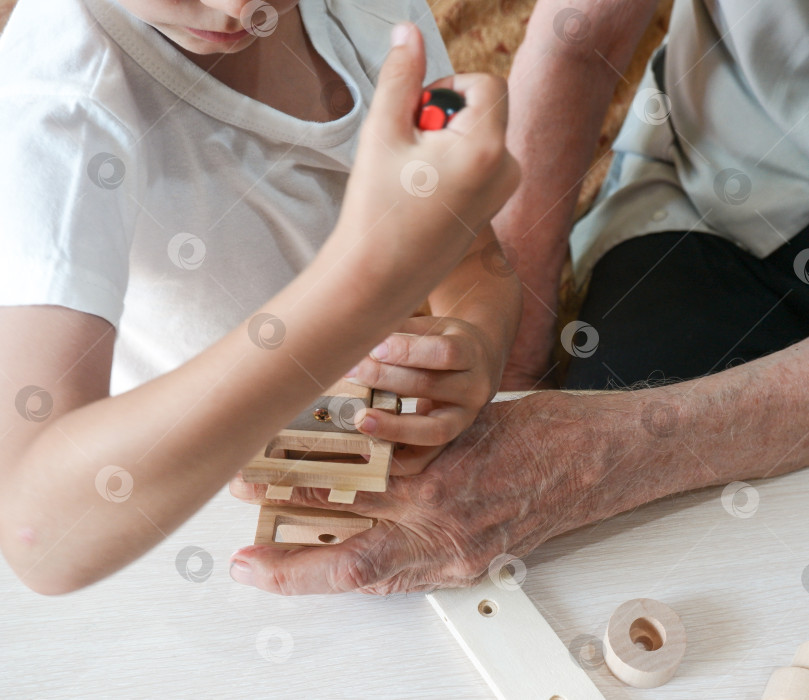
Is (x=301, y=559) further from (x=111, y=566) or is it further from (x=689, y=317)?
(x=689, y=317)

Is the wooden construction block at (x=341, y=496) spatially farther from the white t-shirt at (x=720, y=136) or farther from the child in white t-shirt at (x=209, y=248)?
the white t-shirt at (x=720, y=136)

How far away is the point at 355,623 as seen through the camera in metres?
0.48

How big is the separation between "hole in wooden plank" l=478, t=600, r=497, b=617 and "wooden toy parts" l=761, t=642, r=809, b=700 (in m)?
0.17

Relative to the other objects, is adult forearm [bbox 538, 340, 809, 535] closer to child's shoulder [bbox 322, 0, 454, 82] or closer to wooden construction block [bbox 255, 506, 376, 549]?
wooden construction block [bbox 255, 506, 376, 549]

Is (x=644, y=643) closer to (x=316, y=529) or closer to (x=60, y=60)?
(x=316, y=529)

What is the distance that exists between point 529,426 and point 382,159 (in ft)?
1.22

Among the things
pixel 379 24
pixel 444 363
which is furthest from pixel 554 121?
pixel 444 363

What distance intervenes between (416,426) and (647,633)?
212 millimetres

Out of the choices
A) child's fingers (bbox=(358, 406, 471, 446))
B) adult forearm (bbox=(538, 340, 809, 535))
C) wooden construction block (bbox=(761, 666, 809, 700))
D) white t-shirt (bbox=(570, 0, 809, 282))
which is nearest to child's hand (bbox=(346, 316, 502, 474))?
child's fingers (bbox=(358, 406, 471, 446))

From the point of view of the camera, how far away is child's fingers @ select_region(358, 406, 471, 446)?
0.40 metres

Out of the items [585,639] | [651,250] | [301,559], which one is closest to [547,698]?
[585,639]

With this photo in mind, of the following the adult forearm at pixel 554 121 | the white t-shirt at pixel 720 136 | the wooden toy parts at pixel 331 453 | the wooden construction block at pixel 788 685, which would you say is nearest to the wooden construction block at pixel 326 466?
the wooden toy parts at pixel 331 453

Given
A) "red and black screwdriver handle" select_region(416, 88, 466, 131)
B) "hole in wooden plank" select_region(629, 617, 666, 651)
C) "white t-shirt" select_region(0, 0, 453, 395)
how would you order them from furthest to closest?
"hole in wooden plank" select_region(629, 617, 666, 651)
"white t-shirt" select_region(0, 0, 453, 395)
"red and black screwdriver handle" select_region(416, 88, 466, 131)

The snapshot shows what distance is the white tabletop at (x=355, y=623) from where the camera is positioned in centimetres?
45
